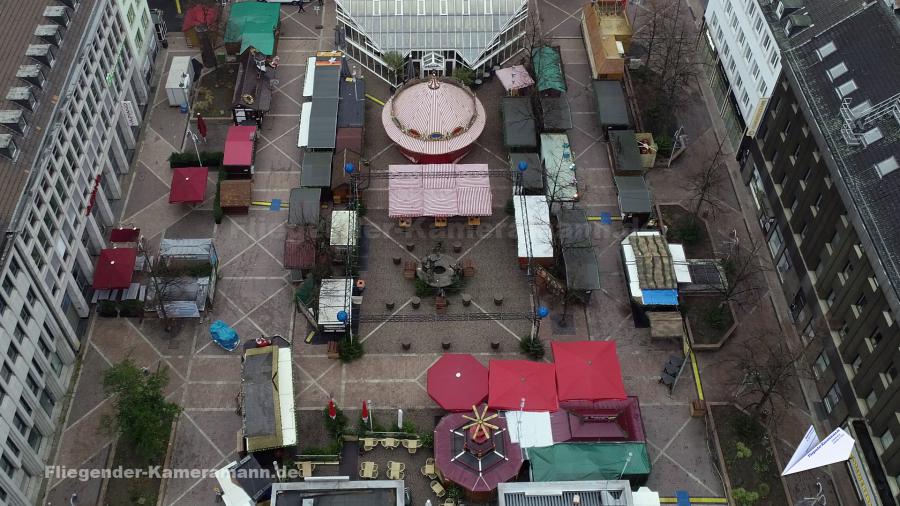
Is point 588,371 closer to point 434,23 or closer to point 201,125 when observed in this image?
point 434,23

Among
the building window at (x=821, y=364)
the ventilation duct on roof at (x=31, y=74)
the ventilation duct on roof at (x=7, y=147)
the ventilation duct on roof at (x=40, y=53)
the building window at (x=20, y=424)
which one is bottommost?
the building window at (x=20, y=424)

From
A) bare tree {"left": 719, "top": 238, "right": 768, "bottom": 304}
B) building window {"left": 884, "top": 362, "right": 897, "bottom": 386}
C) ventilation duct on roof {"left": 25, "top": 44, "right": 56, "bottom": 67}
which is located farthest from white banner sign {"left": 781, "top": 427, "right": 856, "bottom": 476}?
ventilation duct on roof {"left": 25, "top": 44, "right": 56, "bottom": 67}

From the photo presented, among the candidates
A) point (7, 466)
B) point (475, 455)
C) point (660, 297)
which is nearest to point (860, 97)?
point (660, 297)

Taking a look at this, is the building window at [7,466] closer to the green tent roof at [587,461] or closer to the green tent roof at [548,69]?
the green tent roof at [587,461]

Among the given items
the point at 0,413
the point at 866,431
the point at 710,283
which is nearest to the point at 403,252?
the point at 710,283

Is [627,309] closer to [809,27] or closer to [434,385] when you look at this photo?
[434,385]

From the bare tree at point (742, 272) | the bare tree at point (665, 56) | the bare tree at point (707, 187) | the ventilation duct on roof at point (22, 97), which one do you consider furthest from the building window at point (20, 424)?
the bare tree at point (665, 56)

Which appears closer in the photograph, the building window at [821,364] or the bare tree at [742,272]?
the building window at [821,364]

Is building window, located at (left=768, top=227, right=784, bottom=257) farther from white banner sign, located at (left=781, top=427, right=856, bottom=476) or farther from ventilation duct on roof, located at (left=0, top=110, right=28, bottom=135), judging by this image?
ventilation duct on roof, located at (left=0, top=110, right=28, bottom=135)
